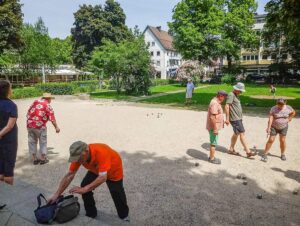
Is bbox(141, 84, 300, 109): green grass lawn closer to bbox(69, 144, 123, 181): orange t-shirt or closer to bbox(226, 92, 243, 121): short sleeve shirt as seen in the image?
bbox(226, 92, 243, 121): short sleeve shirt

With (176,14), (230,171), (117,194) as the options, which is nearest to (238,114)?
(230,171)

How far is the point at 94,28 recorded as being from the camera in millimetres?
61656

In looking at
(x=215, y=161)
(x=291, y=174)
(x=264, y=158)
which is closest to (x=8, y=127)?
(x=215, y=161)

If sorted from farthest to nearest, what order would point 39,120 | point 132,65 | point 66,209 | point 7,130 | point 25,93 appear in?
point 25,93 → point 132,65 → point 39,120 → point 7,130 → point 66,209

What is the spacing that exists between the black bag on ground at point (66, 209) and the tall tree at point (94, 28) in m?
58.7

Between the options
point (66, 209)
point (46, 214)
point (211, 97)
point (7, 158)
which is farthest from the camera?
point (211, 97)

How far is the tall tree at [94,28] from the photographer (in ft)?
203

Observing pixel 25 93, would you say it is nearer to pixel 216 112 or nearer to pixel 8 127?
pixel 216 112

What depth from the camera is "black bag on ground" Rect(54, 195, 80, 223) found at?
4309 millimetres

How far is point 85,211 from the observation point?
4934 mm

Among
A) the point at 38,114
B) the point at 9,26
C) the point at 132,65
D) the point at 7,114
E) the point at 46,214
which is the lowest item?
the point at 46,214

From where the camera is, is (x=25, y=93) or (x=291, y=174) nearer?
(x=291, y=174)

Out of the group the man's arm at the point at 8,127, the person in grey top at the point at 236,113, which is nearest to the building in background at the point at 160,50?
the person in grey top at the point at 236,113

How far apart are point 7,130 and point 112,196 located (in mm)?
2295
